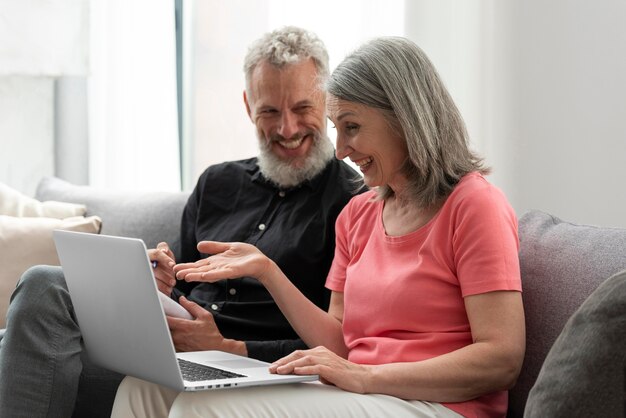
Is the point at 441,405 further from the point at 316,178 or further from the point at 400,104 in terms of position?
the point at 316,178

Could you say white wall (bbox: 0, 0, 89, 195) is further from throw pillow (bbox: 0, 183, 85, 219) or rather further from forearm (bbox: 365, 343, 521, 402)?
forearm (bbox: 365, 343, 521, 402)

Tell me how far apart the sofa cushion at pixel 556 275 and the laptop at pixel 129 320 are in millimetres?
435

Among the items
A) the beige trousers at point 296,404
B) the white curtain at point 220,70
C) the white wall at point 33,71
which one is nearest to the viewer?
the beige trousers at point 296,404

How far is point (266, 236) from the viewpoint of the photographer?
231cm

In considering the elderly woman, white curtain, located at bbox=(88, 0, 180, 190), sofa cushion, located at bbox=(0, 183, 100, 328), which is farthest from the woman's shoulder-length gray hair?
white curtain, located at bbox=(88, 0, 180, 190)

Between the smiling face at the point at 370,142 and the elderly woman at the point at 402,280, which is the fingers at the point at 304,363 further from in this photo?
the smiling face at the point at 370,142

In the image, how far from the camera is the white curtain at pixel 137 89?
11.7ft

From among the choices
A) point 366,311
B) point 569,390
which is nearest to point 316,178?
point 366,311

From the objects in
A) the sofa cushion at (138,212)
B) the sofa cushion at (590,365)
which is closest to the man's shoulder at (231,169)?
the sofa cushion at (138,212)

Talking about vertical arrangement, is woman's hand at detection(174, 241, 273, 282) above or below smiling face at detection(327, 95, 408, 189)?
below

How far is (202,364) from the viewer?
1838mm

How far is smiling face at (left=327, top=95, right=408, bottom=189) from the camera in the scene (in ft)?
6.03

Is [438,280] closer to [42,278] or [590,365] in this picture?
[590,365]

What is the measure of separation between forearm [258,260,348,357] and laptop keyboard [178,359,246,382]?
25 centimetres
